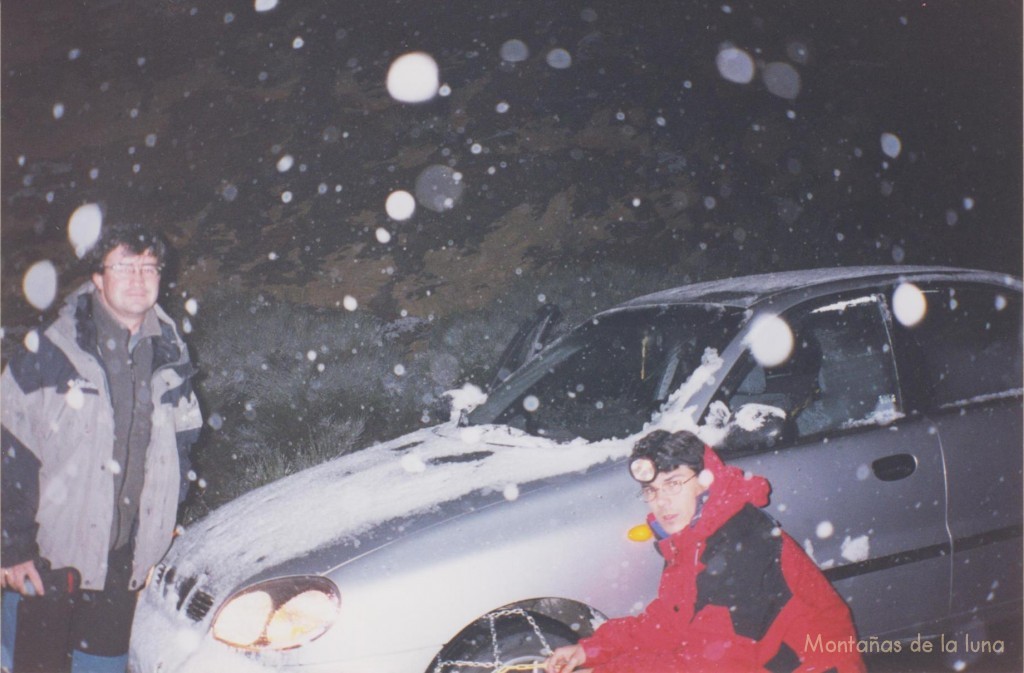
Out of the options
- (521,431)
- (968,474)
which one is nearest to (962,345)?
(968,474)

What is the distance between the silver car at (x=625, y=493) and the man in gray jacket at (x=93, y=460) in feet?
0.64

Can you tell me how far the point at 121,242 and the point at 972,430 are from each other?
322 centimetres

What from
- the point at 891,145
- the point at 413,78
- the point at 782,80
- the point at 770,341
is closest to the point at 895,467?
the point at 770,341

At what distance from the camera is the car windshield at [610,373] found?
9.55 feet

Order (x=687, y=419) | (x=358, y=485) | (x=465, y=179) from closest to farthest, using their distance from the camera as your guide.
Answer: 1. (x=687, y=419)
2. (x=358, y=485)
3. (x=465, y=179)

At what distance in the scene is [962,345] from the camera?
3227mm

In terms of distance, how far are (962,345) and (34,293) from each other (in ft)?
39.2

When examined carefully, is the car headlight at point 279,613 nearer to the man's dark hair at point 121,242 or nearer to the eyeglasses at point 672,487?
the eyeglasses at point 672,487

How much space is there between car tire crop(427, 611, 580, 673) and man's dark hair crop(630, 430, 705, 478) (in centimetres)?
64

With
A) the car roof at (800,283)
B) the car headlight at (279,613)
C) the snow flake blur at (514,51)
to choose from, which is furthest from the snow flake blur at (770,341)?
the snow flake blur at (514,51)

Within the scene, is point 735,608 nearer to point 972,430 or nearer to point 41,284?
point 972,430

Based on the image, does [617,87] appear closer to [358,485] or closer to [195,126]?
[195,126]

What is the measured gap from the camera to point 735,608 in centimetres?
191

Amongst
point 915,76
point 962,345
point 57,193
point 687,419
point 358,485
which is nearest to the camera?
point 687,419
